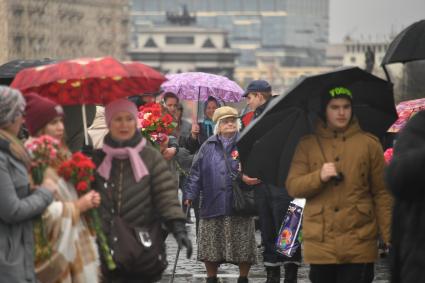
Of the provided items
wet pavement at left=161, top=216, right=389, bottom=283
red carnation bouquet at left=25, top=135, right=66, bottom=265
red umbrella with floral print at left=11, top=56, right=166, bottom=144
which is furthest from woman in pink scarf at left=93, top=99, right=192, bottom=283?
wet pavement at left=161, top=216, right=389, bottom=283

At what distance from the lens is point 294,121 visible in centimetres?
888

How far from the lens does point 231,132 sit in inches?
464

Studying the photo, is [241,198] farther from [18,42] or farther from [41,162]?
[18,42]

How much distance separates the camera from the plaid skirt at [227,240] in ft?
38.4

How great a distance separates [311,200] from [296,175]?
160mm

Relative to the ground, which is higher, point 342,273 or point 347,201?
point 347,201

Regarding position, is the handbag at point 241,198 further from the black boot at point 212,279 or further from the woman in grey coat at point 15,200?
the woman in grey coat at point 15,200

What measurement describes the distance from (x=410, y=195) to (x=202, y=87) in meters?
7.30

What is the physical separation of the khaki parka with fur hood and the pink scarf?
2.76 ft

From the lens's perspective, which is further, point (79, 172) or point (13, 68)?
point (13, 68)

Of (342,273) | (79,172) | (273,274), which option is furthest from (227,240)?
(79,172)

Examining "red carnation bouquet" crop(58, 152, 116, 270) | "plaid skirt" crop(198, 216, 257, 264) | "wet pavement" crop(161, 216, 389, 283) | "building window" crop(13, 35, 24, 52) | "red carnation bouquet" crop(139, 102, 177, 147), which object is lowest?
"building window" crop(13, 35, 24, 52)

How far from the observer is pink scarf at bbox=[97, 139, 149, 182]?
821 cm

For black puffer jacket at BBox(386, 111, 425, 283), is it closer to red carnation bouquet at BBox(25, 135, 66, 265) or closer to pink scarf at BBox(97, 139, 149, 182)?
pink scarf at BBox(97, 139, 149, 182)
